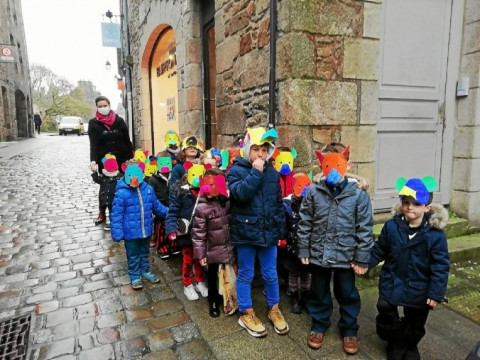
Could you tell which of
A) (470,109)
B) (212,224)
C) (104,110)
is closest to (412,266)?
(212,224)

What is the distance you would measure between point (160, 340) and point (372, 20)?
389 centimetres

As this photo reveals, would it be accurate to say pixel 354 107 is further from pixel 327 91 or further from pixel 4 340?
pixel 4 340

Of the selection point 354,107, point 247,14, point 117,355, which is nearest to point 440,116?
point 354,107

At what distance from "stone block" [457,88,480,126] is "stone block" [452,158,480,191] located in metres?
0.48

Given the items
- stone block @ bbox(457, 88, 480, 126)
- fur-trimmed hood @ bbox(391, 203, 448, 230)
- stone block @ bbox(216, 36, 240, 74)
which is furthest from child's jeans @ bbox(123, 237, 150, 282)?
stone block @ bbox(457, 88, 480, 126)

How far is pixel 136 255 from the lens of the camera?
11.8ft

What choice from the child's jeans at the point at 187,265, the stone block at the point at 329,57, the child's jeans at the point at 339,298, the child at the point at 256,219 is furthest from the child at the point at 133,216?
the stone block at the point at 329,57

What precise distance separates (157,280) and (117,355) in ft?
3.83

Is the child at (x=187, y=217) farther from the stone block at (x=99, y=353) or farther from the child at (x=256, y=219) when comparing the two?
the stone block at (x=99, y=353)

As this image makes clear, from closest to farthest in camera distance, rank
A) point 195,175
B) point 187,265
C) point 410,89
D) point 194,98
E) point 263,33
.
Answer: point 195,175
point 187,265
point 263,33
point 410,89
point 194,98

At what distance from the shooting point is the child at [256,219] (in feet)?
8.79

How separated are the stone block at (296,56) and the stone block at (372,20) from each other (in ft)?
2.43

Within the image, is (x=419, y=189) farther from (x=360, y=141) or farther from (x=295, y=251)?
(x=360, y=141)

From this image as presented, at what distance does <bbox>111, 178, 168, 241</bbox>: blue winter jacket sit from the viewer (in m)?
3.43
